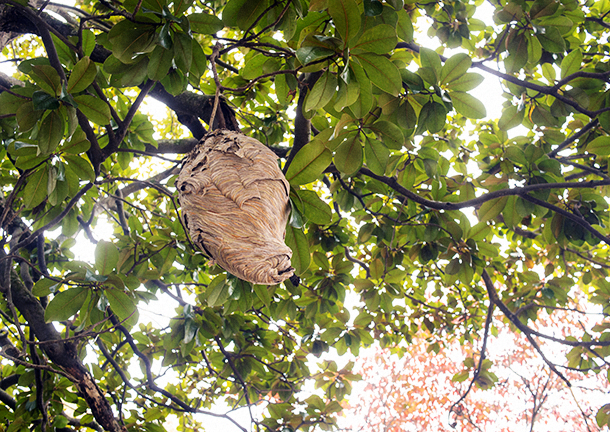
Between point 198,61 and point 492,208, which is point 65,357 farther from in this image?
point 492,208

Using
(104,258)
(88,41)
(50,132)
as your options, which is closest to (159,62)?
(50,132)

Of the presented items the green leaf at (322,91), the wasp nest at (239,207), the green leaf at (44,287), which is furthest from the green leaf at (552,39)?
the green leaf at (44,287)

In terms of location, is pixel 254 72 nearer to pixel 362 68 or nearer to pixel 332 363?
pixel 362 68

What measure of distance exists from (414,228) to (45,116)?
8.64 ft

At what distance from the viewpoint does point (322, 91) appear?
142 centimetres

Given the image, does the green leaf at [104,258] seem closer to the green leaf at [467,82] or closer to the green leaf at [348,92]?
the green leaf at [348,92]

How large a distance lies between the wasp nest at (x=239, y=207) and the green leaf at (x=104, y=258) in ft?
3.62

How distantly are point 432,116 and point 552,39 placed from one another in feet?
3.46

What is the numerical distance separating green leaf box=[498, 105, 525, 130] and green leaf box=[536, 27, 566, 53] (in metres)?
0.40

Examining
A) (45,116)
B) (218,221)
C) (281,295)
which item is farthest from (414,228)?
(45,116)

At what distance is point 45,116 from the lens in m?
1.85

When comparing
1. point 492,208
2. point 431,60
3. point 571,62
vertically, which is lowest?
point 492,208

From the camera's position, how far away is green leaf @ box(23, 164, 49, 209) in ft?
6.53

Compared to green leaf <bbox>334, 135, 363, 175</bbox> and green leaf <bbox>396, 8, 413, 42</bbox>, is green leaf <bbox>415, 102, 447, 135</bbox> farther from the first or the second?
green leaf <bbox>396, 8, 413, 42</bbox>
